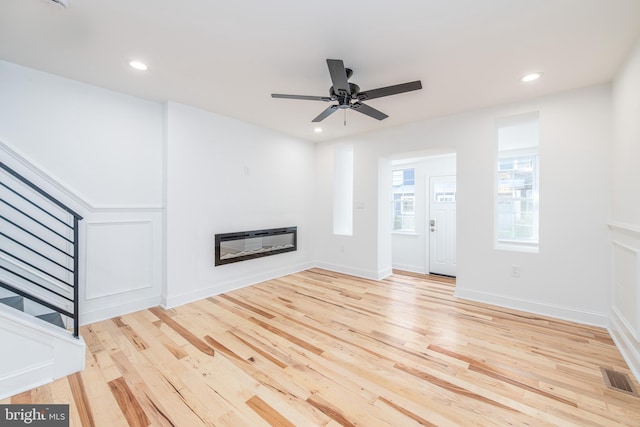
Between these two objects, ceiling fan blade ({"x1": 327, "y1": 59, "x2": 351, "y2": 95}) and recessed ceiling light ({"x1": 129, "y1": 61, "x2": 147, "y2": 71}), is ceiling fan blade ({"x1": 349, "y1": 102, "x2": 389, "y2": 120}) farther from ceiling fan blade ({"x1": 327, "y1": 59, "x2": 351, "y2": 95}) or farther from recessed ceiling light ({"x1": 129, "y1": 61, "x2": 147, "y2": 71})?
Result: recessed ceiling light ({"x1": 129, "y1": 61, "x2": 147, "y2": 71})

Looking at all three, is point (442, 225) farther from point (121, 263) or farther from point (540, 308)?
point (121, 263)

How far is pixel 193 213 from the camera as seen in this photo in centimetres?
351

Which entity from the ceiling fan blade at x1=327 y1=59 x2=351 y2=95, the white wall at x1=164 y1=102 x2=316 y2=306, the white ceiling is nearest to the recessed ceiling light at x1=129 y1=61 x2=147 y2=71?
the white ceiling

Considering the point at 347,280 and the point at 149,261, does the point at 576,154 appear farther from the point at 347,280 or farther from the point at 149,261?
the point at 149,261

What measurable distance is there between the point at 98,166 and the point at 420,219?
5.11 m

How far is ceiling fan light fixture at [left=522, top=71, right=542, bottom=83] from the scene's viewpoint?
258cm

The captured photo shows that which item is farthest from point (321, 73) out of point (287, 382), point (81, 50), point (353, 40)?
point (287, 382)

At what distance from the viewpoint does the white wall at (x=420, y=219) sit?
5035mm

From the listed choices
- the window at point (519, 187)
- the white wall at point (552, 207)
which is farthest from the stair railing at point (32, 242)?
the window at point (519, 187)

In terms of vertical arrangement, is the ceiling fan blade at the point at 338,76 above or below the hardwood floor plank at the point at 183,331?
above

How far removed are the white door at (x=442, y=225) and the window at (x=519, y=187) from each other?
0.81 m

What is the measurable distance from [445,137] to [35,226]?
15.9 feet

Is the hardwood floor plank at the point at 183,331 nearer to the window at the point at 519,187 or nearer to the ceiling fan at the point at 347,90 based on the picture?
the ceiling fan at the point at 347,90

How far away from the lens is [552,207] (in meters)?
3.03
